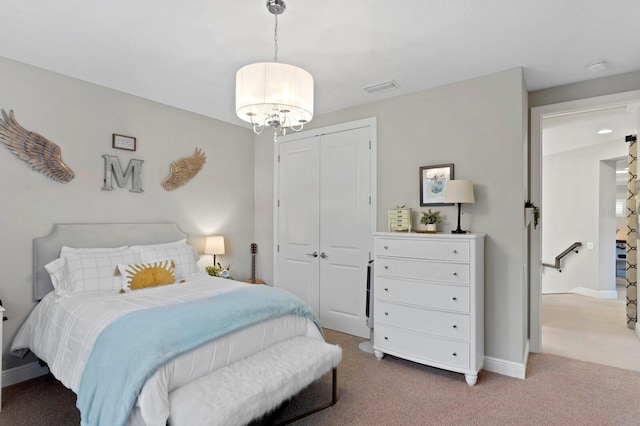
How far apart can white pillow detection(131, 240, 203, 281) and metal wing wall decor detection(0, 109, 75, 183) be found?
2.90 feet

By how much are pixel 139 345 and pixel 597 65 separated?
12.4 feet

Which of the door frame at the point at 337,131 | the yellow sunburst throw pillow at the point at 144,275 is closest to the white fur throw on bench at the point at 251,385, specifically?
the yellow sunburst throw pillow at the point at 144,275

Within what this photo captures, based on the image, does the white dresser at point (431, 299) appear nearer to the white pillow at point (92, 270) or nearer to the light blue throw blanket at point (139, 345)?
the light blue throw blanket at point (139, 345)

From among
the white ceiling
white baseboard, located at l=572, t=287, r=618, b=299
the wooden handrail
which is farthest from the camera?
the wooden handrail

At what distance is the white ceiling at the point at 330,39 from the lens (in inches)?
80.3

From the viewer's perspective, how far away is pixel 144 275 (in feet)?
9.51

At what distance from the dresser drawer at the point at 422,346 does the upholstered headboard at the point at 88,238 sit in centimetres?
239

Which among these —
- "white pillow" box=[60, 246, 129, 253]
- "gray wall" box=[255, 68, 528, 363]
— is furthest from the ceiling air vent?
"white pillow" box=[60, 246, 129, 253]

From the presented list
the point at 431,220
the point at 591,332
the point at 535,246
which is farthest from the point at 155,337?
the point at 591,332

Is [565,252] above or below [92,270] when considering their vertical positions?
below

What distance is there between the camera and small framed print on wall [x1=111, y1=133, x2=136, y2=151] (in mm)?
3291

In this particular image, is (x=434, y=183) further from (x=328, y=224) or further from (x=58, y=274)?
(x=58, y=274)

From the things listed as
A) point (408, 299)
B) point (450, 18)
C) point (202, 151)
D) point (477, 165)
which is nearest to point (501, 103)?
point (477, 165)

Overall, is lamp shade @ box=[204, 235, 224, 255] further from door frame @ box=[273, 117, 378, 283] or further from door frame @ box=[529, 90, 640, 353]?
door frame @ box=[529, 90, 640, 353]
